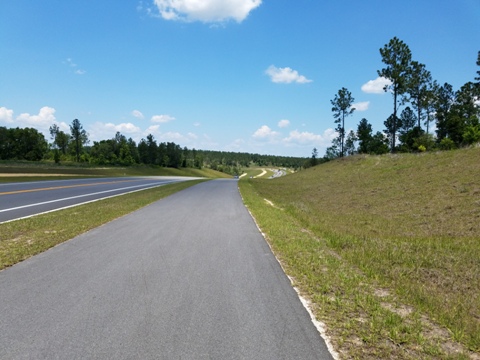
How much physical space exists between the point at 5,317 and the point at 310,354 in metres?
3.81

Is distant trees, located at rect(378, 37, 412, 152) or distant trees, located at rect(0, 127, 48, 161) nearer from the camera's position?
distant trees, located at rect(378, 37, 412, 152)

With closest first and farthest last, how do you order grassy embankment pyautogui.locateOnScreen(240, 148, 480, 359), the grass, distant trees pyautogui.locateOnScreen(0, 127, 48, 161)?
grassy embankment pyautogui.locateOnScreen(240, 148, 480, 359) → the grass → distant trees pyautogui.locateOnScreen(0, 127, 48, 161)

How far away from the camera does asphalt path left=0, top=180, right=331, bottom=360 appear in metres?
3.50

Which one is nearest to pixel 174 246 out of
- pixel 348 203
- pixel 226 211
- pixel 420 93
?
pixel 226 211

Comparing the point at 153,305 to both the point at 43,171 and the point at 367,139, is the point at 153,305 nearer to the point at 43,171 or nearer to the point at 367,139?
the point at 43,171

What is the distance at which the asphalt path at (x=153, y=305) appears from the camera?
3.50 metres

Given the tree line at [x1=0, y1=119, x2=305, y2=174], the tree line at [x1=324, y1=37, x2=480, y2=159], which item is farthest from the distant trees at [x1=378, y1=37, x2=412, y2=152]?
the tree line at [x1=0, y1=119, x2=305, y2=174]

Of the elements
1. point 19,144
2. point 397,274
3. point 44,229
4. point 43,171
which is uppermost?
point 19,144

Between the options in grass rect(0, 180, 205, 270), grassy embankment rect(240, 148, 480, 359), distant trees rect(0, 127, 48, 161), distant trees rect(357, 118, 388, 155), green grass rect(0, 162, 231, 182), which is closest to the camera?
grassy embankment rect(240, 148, 480, 359)

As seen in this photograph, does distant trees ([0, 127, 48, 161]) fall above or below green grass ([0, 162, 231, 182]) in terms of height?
above

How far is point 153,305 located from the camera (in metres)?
4.56

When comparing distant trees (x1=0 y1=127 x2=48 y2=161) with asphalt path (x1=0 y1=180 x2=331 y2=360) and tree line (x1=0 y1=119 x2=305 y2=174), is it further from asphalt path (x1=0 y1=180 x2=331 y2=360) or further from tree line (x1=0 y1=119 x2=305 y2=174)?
asphalt path (x1=0 y1=180 x2=331 y2=360)

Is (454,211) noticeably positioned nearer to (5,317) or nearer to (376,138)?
(5,317)

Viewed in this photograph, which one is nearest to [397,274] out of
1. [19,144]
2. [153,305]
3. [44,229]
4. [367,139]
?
[153,305]
